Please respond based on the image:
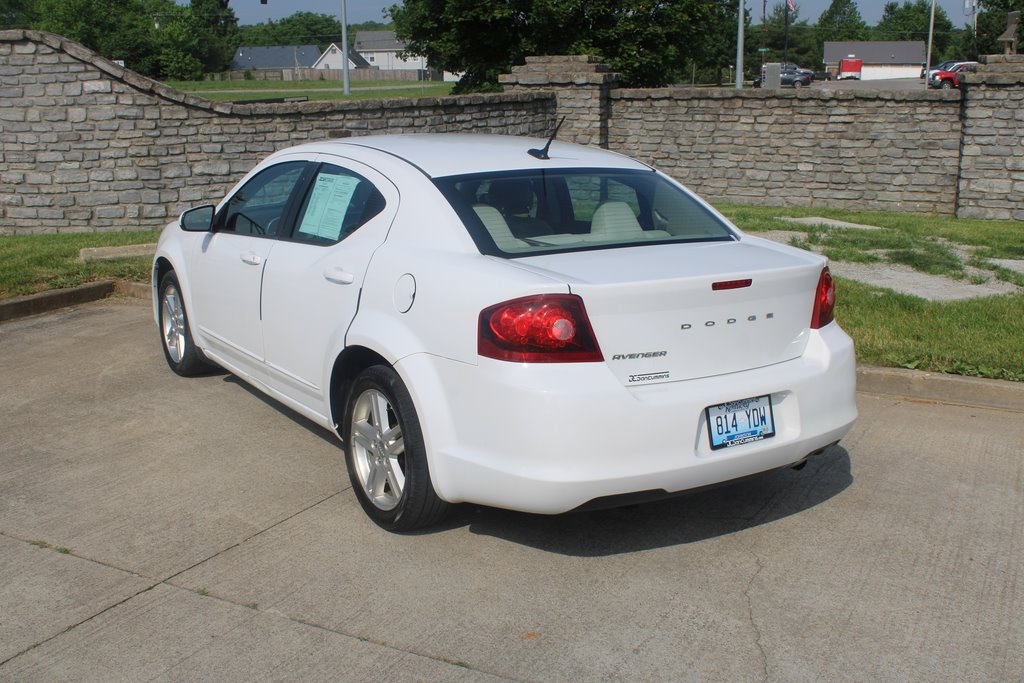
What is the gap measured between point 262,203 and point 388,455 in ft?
6.70

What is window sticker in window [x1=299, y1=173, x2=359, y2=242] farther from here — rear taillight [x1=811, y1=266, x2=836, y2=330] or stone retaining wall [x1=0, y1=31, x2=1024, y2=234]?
stone retaining wall [x1=0, y1=31, x2=1024, y2=234]

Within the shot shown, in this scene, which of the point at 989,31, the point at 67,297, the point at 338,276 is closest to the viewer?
the point at 338,276

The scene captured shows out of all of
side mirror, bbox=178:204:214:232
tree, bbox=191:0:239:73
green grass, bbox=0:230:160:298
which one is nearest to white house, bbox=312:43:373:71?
tree, bbox=191:0:239:73

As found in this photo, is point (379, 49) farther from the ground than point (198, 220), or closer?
farther from the ground

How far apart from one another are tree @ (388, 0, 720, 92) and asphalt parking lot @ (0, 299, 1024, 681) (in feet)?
96.8

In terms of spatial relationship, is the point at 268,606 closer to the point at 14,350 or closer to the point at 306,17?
the point at 14,350

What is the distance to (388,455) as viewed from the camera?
445 centimetres

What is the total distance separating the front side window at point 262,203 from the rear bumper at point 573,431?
1.84 metres

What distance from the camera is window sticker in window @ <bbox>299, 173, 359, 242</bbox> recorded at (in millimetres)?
5059

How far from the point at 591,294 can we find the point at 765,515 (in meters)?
1.48

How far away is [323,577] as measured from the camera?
4.10 metres

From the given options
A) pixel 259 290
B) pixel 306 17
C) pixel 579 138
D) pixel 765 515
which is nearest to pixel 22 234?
pixel 579 138

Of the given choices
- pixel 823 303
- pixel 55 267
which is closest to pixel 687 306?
pixel 823 303

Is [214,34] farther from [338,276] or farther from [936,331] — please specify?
[338,276]
